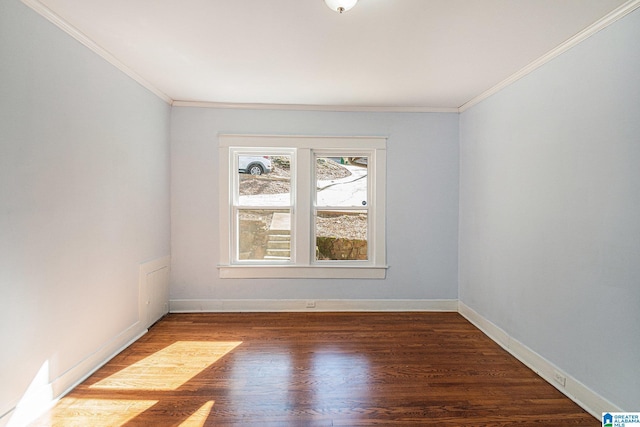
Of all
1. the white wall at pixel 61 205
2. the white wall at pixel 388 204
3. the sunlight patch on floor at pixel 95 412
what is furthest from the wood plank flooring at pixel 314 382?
the white wall at pixel 388 204

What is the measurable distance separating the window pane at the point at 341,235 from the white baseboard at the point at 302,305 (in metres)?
0.56

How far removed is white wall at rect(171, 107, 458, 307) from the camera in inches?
140

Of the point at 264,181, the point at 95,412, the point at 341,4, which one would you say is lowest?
the point at 95,412

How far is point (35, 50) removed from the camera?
1.77 m

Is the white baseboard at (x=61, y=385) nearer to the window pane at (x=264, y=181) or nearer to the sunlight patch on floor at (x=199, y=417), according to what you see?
the sunlight patch on floor at (x=199, y=417)

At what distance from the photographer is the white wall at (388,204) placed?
3.54 metres

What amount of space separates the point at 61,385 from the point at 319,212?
107 inches

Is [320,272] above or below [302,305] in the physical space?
above

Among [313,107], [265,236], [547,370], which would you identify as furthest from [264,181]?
[547,370]

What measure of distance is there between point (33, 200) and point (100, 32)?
1246mm

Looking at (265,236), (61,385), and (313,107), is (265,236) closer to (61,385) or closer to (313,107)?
(313,107)

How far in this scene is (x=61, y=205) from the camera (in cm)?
197

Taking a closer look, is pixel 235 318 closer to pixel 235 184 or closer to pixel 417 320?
pixel 235 184

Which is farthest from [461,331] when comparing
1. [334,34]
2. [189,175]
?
[189,175]
